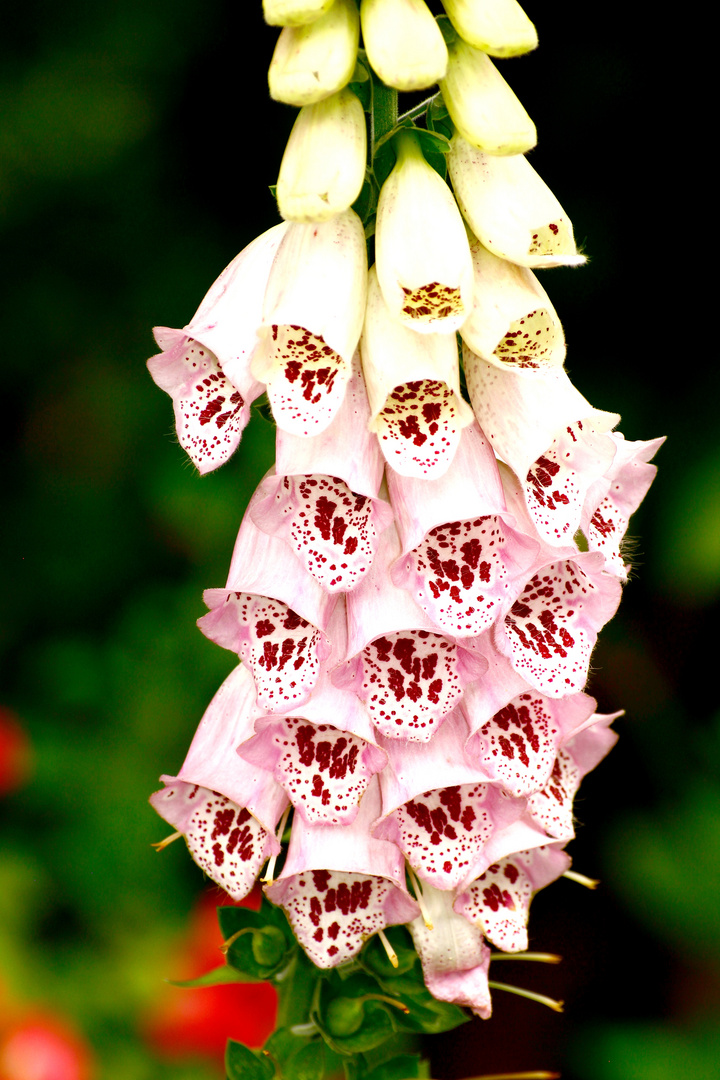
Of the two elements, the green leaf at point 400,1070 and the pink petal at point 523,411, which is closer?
the pink petal at point 523,411

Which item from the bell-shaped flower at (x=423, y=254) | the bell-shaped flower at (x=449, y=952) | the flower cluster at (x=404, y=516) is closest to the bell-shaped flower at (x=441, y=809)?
the flower cluster at (x=404, y=516)

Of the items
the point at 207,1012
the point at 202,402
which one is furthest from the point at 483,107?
the point at 207,1012

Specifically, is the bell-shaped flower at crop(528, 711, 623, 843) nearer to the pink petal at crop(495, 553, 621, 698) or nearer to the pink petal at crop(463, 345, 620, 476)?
the pink petal at crop(495, 553, 621, 698)

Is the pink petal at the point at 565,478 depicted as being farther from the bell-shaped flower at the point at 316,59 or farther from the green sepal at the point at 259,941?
the green sepal at the point at 259,941

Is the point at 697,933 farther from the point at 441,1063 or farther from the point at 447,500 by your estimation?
the point at 447,500

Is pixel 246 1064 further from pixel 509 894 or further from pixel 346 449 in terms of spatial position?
pixel 346 449
